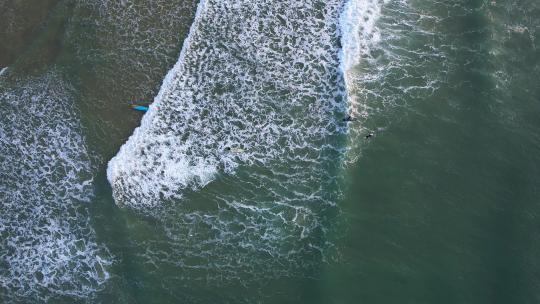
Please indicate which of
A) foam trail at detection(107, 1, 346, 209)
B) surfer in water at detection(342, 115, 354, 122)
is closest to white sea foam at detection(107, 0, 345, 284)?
foam trail at detection(107, 1, 346, 209)

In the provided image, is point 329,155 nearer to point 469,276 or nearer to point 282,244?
point 282,244

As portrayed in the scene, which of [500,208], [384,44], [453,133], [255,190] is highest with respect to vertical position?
[384,44]

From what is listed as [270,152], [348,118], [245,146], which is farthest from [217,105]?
[348,118]

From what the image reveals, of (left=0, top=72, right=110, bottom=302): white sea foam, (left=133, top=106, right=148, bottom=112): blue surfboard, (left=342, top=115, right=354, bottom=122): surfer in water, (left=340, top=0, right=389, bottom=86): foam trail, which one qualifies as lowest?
(left=0, top=72, right=110, bottom=302): white sea foam

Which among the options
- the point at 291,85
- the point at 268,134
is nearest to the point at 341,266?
the point at 268,134

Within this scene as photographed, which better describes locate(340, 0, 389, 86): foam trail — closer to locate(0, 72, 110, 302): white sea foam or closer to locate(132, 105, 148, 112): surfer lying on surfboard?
locate(132, 105, 148, 112): surfer lying on surfboard

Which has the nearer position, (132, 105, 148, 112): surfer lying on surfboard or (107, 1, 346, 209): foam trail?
(107, 1, 346, 209): foam trail
